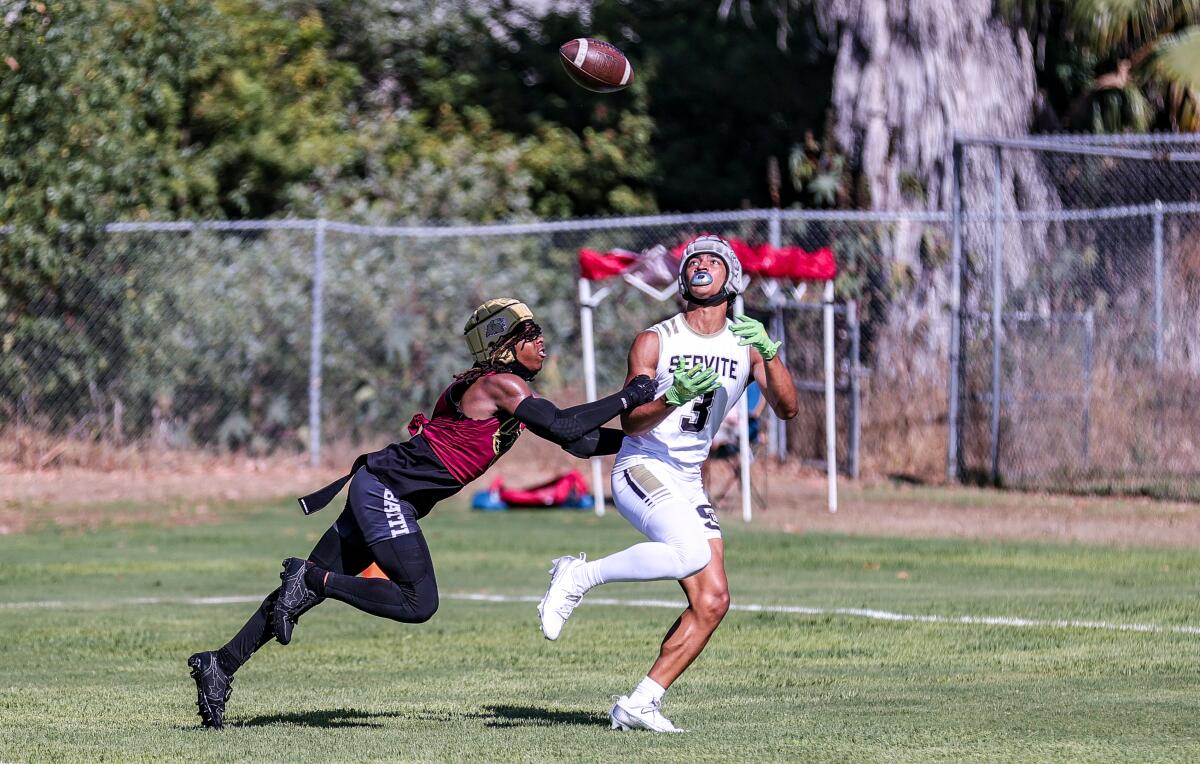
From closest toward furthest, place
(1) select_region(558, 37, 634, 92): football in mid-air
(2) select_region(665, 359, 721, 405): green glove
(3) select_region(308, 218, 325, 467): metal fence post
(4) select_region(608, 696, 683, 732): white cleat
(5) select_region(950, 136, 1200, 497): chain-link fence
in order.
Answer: (2) select_region(665, 359, 721, 405): green glove, (4) select_region(608, 696, 683, 732): white cleat, (1) select_region(558, 37, 634, 92): football in mid-air, (5) select_region(950, 136, 1200, 497): chain-link fence, (3) select_region(308, 218, 325, 467): metal fence post

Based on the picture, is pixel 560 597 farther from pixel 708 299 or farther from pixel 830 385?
pixel 830 385

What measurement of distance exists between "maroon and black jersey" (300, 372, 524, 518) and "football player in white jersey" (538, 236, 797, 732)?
52 centimetres

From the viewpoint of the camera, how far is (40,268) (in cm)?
2027

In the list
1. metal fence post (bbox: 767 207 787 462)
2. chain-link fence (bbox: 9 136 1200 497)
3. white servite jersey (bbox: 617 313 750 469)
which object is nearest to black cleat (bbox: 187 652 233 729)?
white servite jersey (bbox: 617 313 750 469)

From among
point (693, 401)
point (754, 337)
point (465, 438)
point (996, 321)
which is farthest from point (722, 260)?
point (996, 321)

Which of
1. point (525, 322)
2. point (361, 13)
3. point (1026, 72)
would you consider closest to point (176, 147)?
point (361, 13)

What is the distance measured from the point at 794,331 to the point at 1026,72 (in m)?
4.46

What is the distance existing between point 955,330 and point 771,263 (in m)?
3.96

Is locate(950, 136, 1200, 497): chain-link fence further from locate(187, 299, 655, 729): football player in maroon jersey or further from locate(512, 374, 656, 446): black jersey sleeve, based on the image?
locate(512, 374, 656, 446): black jersey sleeve

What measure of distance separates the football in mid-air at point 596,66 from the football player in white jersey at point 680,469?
2.93 meters

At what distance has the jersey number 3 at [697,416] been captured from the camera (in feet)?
24.3

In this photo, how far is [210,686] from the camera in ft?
24.1

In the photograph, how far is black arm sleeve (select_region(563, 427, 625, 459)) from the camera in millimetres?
7363

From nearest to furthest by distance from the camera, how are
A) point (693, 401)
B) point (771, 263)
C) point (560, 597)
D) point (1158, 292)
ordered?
point (560, 597)
point (693, 401)
point (771, 263)
point (1158, 292)
